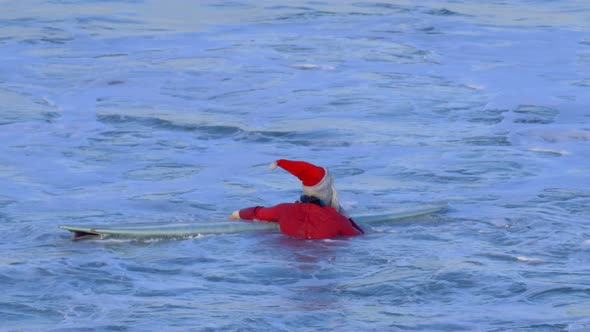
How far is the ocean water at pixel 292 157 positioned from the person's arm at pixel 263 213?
169mm

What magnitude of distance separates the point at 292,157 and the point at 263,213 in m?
4.14

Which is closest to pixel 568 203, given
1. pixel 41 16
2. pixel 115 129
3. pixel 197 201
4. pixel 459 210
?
pixel 459 210

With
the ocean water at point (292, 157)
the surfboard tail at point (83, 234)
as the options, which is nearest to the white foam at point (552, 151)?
the ocean water at point (292, 157)

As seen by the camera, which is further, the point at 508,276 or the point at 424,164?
the point at 424,164

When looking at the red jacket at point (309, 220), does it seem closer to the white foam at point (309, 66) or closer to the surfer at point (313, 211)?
the surfer at point (313, 211)

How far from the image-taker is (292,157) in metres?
14.0

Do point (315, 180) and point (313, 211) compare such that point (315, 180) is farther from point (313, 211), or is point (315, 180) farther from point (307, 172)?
point (313, 211)

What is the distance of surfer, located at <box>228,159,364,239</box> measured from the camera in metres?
9.62

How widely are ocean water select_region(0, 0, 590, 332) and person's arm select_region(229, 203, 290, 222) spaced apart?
0.17m

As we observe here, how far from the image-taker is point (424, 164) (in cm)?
1345

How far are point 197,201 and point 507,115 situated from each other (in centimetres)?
617

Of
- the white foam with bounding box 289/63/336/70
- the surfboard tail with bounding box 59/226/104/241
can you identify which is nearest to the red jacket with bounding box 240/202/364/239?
the surfboard tail with bounding box 59/226/104/241

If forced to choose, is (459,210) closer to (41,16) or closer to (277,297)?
(277,297)

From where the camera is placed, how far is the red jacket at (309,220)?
31.6 ft
